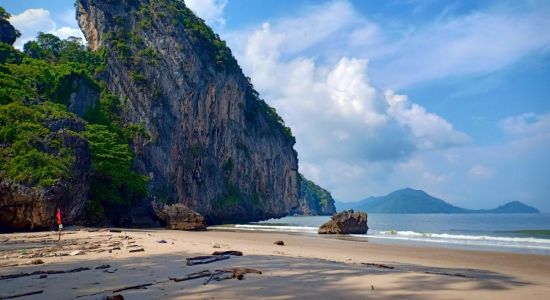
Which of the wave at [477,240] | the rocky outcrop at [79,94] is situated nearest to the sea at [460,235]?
the wave at [477,240]

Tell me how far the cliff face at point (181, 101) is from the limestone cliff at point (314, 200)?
235 feet

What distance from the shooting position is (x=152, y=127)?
2174 inches

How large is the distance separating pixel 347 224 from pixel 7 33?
47.4m

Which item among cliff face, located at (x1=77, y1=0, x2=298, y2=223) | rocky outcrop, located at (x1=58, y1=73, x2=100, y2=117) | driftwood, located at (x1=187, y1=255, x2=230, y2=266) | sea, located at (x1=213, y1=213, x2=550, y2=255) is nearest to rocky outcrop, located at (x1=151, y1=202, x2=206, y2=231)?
sea, located at (x1=213, y1=213, x2=550, y2=255)

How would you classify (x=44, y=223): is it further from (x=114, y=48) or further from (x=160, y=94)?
(x=114, y=48)

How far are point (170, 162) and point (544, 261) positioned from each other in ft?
162

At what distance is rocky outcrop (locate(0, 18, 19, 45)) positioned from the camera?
4791 cm

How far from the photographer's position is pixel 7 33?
48.8 m

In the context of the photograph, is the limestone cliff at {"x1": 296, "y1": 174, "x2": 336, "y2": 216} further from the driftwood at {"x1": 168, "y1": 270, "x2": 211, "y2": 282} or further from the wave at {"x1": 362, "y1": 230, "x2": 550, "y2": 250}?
the driftwood at {"x1": 168, "y1": 270, "x2": 211, "y2": 282}

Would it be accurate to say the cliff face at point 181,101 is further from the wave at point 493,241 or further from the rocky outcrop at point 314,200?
the rocky outcrop at point 314,200

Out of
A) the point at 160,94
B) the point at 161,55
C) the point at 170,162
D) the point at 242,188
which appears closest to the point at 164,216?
the point at 170,162

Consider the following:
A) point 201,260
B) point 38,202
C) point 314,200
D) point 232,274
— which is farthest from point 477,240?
point 314,200

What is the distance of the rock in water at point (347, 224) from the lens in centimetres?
3117

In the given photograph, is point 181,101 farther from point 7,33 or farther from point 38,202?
point 38,202
